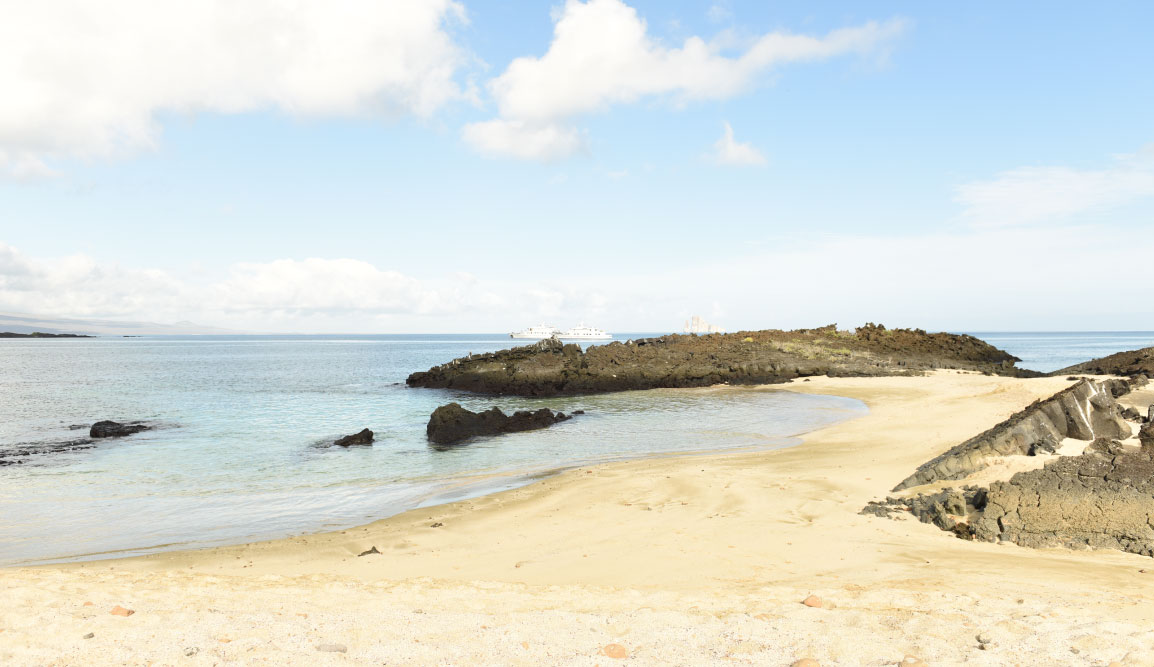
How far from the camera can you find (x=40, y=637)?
5.26 metres

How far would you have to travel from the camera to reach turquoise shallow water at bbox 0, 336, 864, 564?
11.1 metres

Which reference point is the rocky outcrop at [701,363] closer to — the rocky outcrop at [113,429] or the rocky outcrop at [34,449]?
the rocky outcrop at [113,429]

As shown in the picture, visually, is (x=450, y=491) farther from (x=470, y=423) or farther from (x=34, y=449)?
(x=34, y=449)

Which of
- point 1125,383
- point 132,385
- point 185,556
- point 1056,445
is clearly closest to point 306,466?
point 185,556

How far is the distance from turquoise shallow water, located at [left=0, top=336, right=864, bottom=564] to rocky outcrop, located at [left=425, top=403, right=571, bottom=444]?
0.74 meters

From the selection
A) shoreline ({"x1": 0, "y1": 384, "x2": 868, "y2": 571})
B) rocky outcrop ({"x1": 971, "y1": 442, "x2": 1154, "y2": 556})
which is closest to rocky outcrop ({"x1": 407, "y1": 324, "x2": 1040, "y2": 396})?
shoreline ({"x1": 0, "y1": 384, "x2": 868, "y2": 571})

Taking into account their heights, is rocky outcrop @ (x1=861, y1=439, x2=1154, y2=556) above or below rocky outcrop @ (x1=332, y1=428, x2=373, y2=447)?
above

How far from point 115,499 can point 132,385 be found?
127 ft

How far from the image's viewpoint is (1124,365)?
3341cm

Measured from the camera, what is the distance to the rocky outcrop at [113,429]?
22.0 m

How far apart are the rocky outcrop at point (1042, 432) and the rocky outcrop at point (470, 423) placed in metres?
13.7

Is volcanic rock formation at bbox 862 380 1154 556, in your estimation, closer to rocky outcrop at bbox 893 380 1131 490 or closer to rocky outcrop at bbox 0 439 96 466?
rocky outcrop at bbox 893 380 1131 490

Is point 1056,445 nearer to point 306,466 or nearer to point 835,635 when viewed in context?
point 835,635

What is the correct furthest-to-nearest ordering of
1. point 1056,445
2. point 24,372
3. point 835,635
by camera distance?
point 24,372 < point 1056,445 < point 835,635
